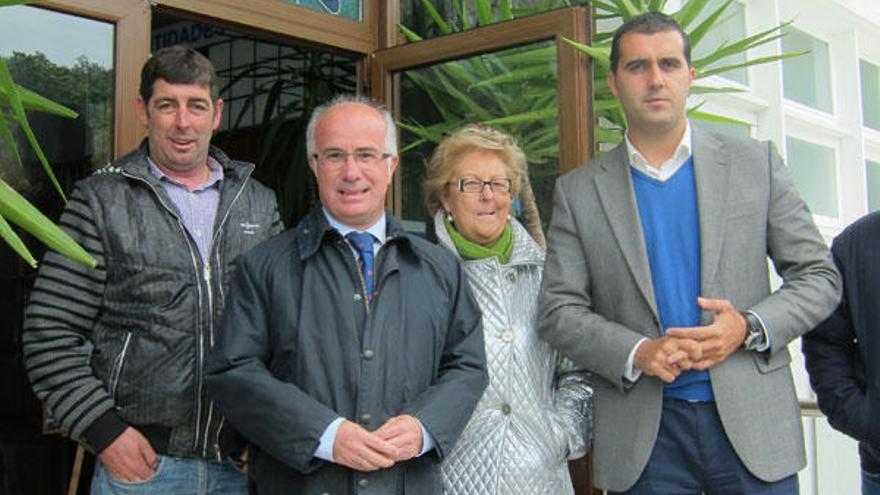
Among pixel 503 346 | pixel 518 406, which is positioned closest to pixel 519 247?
pixel 503 346

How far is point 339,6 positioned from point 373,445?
2.05m

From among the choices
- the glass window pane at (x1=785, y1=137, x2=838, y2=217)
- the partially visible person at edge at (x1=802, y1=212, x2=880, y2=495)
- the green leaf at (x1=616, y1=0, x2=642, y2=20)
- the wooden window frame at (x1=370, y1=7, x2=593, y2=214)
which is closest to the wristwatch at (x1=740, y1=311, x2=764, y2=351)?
the partially visible person at edge at (x1=802, y1=212, x2=880, y2=495)

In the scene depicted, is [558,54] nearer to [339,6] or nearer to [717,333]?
[339,6]

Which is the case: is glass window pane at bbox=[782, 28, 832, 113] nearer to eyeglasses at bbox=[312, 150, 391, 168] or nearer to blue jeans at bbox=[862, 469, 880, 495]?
blue jeans at bbox=[862, 469, 880, 495]

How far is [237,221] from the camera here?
2.12 metres

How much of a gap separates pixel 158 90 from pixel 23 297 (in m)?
1.19

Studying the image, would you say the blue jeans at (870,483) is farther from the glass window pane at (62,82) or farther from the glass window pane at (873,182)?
the glass window pane at (873,182)

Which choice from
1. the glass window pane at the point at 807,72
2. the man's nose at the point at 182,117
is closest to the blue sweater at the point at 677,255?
the man's nose at the point at 182,117

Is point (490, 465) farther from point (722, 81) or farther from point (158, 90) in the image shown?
point (722, 81)

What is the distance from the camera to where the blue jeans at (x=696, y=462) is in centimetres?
181

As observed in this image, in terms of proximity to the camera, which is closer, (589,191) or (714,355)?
(714,355)

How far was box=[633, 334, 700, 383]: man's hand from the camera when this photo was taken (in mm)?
1763

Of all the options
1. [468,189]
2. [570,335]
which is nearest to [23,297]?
[468,189]

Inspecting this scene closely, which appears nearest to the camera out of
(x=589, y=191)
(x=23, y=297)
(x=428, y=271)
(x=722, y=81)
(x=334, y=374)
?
(x=334, y=374)
